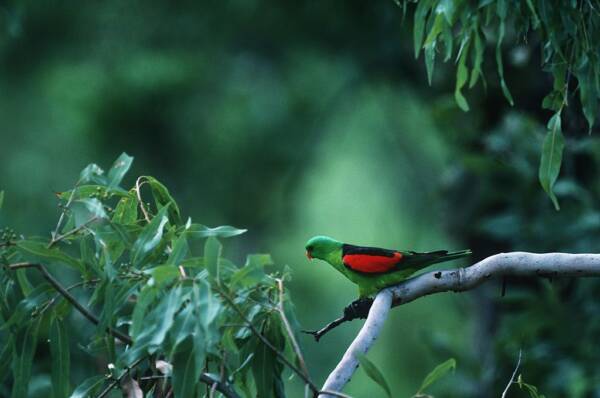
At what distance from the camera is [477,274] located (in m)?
2.60

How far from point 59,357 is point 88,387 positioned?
0.13 m

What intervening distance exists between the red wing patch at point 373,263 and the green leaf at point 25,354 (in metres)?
1.19

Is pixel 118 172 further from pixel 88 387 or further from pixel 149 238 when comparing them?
A: pixel 88 387

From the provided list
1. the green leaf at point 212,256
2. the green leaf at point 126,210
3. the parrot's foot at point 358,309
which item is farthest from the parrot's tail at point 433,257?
the green leaf at point 212,256

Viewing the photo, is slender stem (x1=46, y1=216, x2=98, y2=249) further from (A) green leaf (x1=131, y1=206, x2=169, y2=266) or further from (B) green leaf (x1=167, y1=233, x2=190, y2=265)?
(B) green leaf (x1=167, y1=233, x2=190, y2=265)

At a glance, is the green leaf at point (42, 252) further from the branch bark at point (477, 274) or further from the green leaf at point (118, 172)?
the branch bark at point (477, 274)

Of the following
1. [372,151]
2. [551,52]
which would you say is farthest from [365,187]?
[551,52]

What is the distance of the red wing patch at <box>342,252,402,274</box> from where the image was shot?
3.12 m

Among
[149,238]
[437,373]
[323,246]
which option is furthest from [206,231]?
[323,246]

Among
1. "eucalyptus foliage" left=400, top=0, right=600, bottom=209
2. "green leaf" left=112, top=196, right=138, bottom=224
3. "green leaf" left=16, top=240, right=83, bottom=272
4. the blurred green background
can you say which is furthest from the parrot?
the blurred green background

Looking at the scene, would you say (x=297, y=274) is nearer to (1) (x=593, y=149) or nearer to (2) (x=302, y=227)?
(2) (x=302, y=227)

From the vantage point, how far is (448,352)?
6109 millimetres

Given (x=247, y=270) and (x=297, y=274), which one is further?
(x=297, y=274)

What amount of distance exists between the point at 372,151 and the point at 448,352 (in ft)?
25.5
